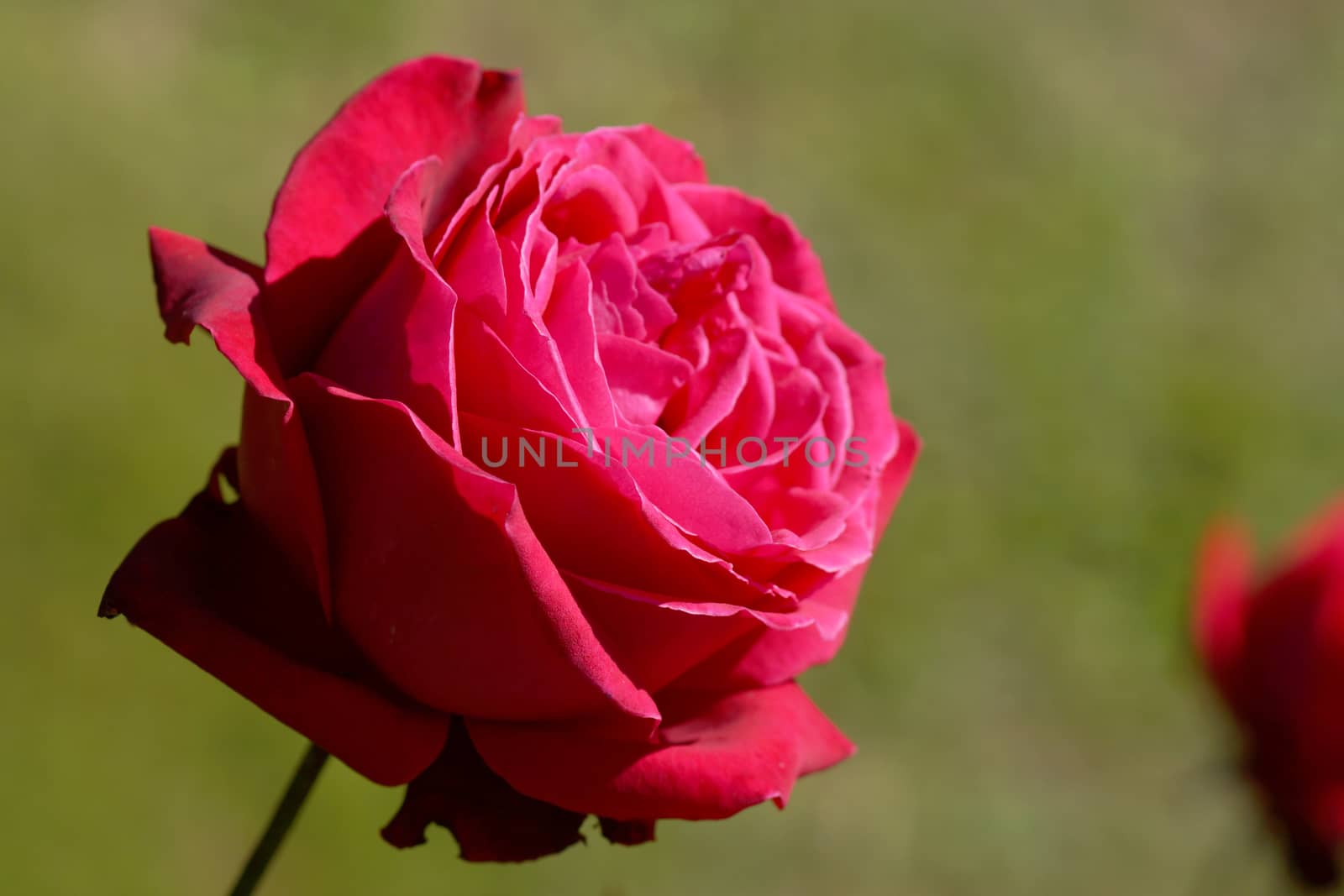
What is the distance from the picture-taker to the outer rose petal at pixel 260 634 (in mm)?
372

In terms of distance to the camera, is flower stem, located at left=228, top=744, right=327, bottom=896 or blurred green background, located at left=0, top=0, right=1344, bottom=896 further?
blurred green background, located at left=0, top=0, right=1344, bottom=896

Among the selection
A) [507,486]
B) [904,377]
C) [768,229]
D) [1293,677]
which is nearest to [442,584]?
[507,486]

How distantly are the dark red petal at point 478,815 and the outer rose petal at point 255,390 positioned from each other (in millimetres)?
75

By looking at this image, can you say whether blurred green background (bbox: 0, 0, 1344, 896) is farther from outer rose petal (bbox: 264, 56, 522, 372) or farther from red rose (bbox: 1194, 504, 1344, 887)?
outer rose petal (bbox: 264, 56, 522, 372)

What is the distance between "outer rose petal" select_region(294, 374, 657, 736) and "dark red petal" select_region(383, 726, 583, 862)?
3 centimetres

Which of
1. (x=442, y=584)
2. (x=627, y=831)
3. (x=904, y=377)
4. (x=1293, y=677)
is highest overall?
(x=442, y=584)

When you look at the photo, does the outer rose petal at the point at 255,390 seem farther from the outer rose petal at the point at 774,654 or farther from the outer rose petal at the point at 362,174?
the outer rose petal at the point at 774,654

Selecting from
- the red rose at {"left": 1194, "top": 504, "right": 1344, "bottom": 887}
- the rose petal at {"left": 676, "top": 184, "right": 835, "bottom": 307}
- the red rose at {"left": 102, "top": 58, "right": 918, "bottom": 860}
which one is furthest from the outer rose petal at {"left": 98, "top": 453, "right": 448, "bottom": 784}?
the red rose at {"left": 1194, "top": 504, "right": 1344, "bottom": 887}

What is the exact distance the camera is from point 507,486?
1.15 ft

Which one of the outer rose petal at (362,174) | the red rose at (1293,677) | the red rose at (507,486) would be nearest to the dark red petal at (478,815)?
the red rose at (507,486)

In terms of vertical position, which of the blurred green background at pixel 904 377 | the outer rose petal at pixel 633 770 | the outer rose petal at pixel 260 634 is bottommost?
the blurred green background at pixel 904 377

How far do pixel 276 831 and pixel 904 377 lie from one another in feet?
4.87

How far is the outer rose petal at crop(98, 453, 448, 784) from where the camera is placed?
1.22 feet

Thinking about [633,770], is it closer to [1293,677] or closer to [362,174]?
[362,174]
